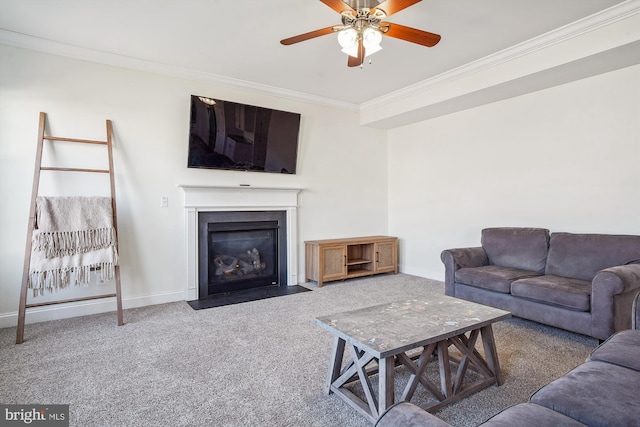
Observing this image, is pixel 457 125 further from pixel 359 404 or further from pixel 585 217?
pixel 359 404

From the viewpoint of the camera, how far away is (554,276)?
10.4ft

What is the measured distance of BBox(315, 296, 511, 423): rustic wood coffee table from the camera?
1655 millimetres

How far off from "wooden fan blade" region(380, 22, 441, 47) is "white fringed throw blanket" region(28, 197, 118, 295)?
115 inches

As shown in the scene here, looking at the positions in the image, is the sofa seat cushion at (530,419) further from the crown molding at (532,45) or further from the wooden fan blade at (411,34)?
Result: the crown molding at (532,45)

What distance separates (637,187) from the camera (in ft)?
10.3

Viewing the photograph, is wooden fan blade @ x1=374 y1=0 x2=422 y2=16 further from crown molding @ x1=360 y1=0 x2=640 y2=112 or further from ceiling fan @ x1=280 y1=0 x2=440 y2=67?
crown molding @ x1=360 y1=0 x2=640 y2=112

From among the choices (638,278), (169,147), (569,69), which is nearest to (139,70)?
(169,147)

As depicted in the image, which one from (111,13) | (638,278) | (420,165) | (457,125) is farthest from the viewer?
(420,165)

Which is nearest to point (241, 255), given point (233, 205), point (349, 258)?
point (233, 205)

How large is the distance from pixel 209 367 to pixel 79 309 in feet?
6.37

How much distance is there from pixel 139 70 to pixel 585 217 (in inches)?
191

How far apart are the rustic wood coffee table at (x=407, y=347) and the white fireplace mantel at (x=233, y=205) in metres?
2.44

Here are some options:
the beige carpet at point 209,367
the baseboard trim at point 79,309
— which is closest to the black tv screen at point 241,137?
the baseboard trim at point 79,309

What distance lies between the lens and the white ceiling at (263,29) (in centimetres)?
264
